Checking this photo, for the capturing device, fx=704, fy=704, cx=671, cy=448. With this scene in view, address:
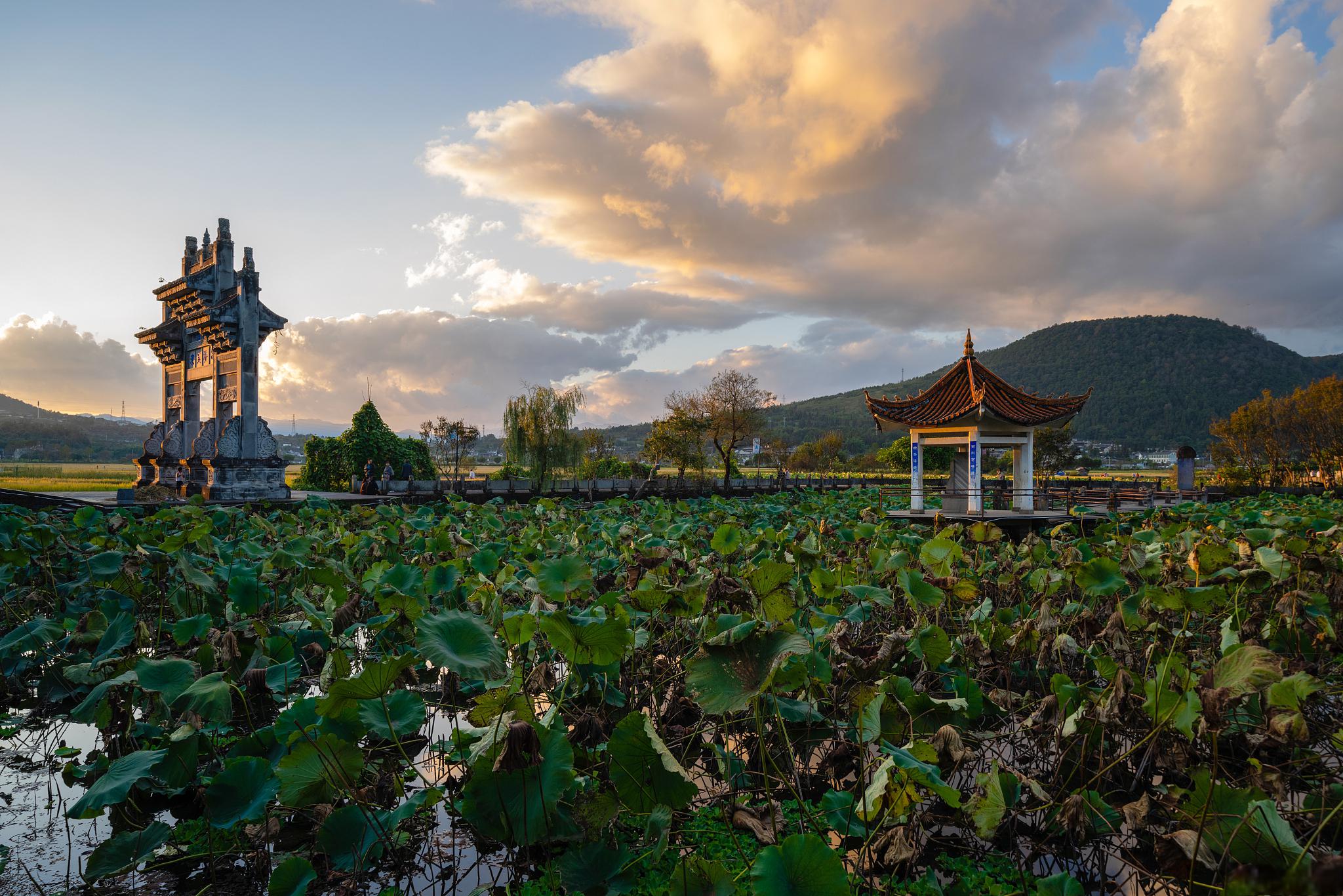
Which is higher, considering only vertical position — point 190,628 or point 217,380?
point 217,380

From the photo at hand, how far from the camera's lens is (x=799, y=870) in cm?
178

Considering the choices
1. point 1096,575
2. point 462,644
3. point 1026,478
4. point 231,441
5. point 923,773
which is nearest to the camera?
point 923,773

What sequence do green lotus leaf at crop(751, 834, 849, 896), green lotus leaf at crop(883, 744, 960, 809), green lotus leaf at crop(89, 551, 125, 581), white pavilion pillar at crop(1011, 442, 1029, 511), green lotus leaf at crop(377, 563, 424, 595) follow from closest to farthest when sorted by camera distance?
green lotus leaf at crop(751, 834, 849, 896) < green lotus leaf at crop(883, 744, 960, 809) < green lotus leaf at crop(377, 563, 424, 595) < green lotus leaf at crop(89, 551, 125, 581) < white pavilion pillar at crop(1011, 442, 1029, 511)

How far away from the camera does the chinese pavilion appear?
15.1 metres

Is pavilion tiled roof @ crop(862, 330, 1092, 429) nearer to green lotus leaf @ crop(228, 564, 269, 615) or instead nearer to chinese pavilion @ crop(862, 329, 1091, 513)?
chinese pavilion @ crop(862, 329, 1091, 513)

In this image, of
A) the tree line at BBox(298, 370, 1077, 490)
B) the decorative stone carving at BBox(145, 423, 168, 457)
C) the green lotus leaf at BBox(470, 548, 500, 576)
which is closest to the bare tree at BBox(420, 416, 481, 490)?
the tree line at BBox(298, 370, 1077, 490)

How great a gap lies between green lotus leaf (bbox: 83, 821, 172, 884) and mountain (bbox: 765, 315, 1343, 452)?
95633mm

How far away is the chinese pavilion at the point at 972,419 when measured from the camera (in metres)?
15.1

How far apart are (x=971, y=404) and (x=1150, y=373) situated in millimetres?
109496

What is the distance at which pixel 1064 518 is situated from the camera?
47.0ft

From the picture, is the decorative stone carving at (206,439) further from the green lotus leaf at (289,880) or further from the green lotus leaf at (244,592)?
the green lotus leaf at (289,880)

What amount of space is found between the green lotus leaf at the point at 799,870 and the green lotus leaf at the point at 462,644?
1009mm

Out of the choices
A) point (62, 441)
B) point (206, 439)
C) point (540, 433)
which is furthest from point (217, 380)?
point (62, 441)

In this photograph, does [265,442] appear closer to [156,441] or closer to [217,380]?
[217,380]
